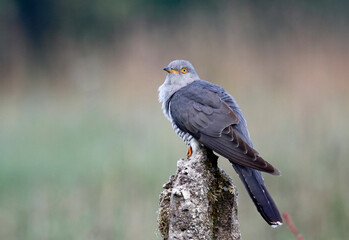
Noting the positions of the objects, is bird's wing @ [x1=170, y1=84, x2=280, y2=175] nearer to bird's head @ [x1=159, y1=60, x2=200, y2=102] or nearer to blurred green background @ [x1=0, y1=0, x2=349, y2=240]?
bird's head @ [x1=159, y1=60, x2=200, y2=102]

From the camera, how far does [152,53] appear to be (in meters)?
7.24

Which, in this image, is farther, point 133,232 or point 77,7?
point 77,7

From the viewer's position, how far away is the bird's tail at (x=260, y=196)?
2.75 m

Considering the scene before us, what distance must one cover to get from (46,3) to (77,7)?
55 centimetres

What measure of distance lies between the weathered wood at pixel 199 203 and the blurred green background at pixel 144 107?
1786mm

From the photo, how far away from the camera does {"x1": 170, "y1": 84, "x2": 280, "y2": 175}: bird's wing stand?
10.4 ft

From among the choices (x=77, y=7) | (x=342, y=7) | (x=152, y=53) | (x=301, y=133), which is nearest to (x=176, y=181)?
(x=301, y=133)

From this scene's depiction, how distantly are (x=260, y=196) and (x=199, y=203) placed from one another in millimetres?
634

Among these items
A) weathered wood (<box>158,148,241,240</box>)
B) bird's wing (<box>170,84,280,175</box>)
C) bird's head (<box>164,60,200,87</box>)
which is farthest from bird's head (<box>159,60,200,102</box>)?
weathered wood (<box>158,148,241,240</box>)

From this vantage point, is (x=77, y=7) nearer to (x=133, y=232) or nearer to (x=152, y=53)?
(x=152, y=53)

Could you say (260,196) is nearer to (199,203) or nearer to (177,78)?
(199,203)

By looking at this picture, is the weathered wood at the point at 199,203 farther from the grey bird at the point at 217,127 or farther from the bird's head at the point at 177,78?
the bird's head at the point at 177,78

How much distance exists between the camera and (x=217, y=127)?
136 inches

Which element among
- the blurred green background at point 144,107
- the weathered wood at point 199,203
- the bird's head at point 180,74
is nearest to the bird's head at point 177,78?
the bird's head at point 180,74
